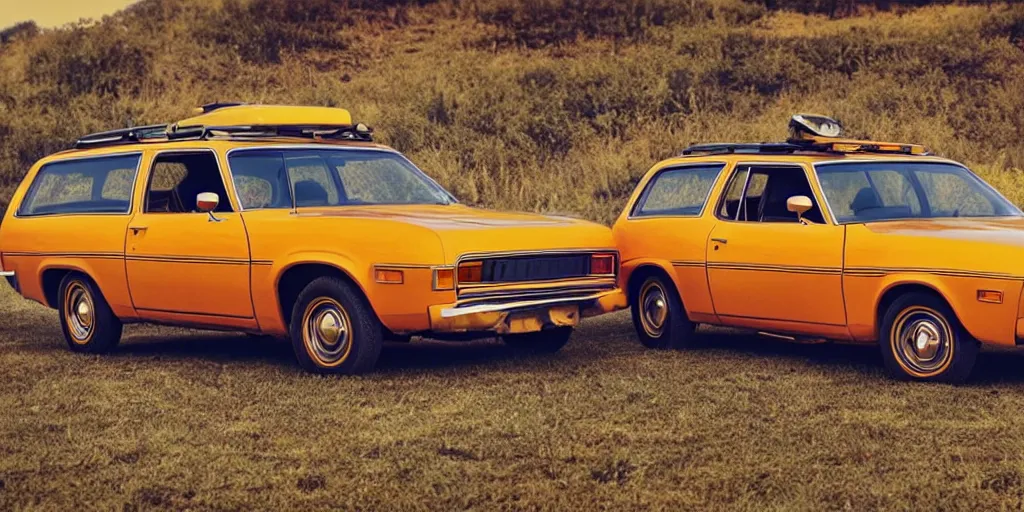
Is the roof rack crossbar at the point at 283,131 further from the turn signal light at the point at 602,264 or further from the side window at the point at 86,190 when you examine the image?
the turn signal light at the point at 602,264

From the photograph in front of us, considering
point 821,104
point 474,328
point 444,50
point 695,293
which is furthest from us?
point 444,50

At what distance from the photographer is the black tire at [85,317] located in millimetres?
10828

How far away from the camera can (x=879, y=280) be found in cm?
898

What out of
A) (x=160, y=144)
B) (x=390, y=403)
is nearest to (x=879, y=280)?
→ (x=390, y=403)

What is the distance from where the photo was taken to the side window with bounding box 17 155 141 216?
10.8 m

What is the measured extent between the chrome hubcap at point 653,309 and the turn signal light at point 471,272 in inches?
89.0

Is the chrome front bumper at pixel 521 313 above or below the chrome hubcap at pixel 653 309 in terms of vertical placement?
above

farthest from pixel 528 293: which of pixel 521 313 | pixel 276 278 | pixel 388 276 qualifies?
pixel 276 278

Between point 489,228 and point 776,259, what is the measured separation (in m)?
2.00

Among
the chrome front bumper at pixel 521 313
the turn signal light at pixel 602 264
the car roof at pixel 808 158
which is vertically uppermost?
the car roof at pixel 808 158

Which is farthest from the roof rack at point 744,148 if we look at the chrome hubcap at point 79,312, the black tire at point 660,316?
the chrome hubcap at point 79,312

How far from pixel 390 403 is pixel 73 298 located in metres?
3.92

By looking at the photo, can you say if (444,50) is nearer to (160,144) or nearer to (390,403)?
(160,144)

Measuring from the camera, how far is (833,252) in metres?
9.32
